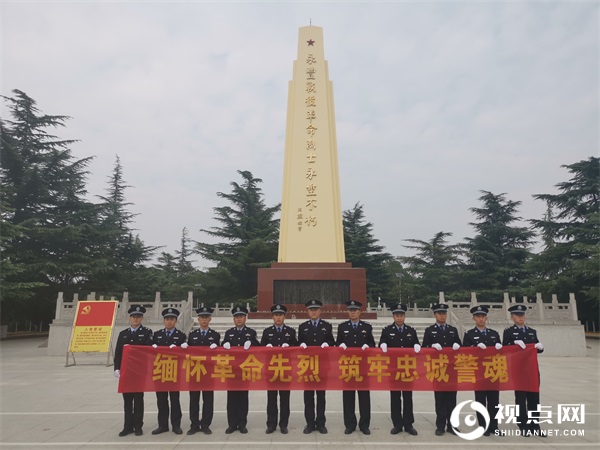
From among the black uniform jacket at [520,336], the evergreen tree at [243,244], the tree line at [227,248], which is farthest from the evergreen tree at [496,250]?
the black uniform jacket at [520,336]

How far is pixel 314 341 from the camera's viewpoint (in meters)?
4.35

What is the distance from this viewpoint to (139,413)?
407 cm

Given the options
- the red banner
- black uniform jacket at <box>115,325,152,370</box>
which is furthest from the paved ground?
black uniform jacket at <box>115,325,152,370</box>

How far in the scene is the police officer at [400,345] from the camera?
405cm

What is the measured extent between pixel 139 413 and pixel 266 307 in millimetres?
8527

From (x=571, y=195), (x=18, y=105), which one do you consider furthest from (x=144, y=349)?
(x=571, y=195)

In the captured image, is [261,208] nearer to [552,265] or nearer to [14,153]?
[14,153]

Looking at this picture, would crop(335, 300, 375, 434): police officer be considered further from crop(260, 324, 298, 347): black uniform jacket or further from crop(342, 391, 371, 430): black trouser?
crop(260, 324, 298, 347): black uniform jacket

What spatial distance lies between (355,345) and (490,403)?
4.92 ft

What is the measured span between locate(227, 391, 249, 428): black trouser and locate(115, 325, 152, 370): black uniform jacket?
1.13 m

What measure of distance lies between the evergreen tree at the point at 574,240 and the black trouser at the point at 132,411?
16.2 metres

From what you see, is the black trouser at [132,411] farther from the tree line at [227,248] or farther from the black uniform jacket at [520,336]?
the tree line at [227,248]

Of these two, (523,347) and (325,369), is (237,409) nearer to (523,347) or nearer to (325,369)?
(325,369)

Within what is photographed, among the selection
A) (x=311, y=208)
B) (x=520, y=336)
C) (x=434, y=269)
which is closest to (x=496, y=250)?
(x=434, y=269)
